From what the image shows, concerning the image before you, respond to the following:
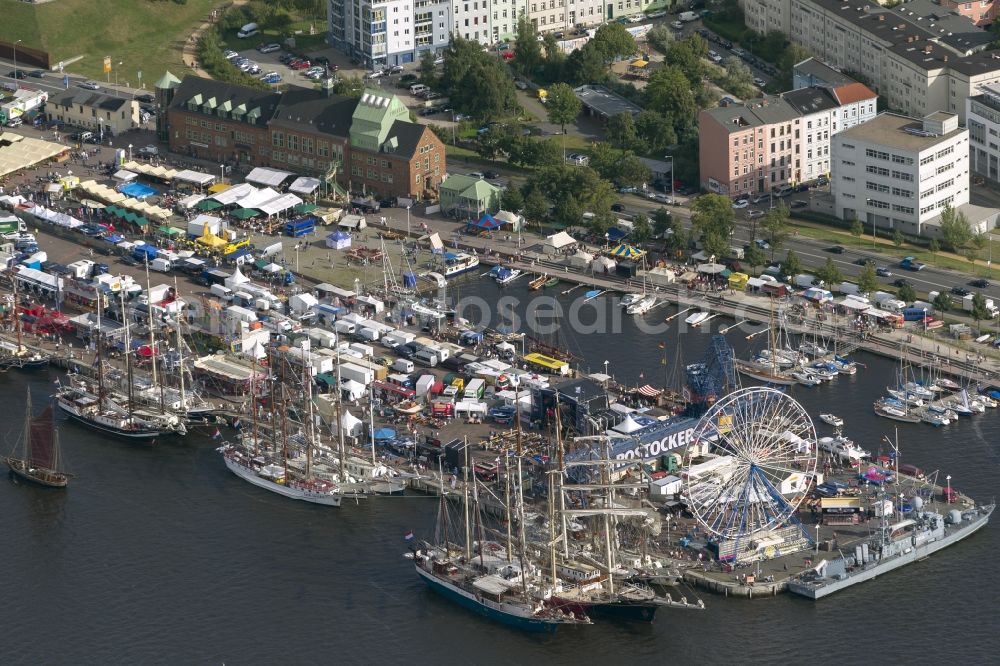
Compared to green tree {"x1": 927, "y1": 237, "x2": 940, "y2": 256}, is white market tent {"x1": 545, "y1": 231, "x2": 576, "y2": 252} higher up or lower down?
higher up

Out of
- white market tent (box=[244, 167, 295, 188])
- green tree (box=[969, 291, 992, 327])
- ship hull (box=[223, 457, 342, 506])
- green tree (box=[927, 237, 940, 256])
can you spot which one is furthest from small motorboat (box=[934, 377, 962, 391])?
white market tent (box=[244, 167, 295, 188])

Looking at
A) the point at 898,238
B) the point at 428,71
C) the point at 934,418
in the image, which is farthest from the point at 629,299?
the point at 428,71

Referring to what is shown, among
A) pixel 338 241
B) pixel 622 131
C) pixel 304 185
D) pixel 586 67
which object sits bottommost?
pixel 338 241

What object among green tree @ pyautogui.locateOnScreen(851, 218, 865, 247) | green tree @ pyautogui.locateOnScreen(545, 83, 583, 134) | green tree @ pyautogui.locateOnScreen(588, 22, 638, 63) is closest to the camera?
green tree @ pyautogui.locateOnScreen(851, 218, 865, 247)

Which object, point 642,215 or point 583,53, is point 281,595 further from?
point 583,53

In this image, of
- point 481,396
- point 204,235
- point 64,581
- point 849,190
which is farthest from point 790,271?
point 64,581

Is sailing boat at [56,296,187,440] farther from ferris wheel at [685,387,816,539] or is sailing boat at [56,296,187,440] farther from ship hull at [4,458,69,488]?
ferris wheel at [685,387,816,539]

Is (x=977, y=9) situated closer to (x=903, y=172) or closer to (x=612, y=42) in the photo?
(x=612, y=42)

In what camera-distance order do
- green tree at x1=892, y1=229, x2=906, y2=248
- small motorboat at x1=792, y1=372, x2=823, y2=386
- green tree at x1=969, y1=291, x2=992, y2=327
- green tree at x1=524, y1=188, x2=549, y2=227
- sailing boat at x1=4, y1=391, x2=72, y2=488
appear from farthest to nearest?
1. green tree at x1=524, y1=188, x2=549, y2=227
2. green tree at x1=892, y1=229, x2=906, y2=248
3. green tree at x1=969, y1=291, x2=992, y2=327
4. small motorboat at x1=792, y1=372, x2=823, y2=386
5. sailing boat at x1=4, y1=391, x2=72, y2=488
